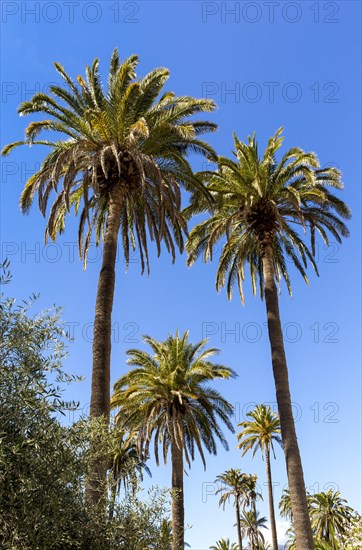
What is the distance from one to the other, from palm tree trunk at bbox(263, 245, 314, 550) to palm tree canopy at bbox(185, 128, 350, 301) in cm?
136

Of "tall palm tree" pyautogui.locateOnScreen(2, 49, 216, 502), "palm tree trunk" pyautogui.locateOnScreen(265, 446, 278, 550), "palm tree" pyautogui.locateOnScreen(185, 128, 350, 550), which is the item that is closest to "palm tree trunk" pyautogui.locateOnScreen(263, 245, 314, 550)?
"palm tree" pyautogui.locateOnScreen(185, 128, 350, 550)

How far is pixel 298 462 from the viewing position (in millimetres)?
17969

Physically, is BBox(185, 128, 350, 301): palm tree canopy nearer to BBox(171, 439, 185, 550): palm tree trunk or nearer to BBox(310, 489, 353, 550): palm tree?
BBox(171, 439, 185, 550): palm tree trunk

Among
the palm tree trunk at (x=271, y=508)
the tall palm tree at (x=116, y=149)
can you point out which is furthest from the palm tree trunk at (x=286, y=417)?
the palm tree trunk at (x=271, y=508)

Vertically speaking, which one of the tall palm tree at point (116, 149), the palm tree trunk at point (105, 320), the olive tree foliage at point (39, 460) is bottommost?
the olive tree foliage at point (39, 460)

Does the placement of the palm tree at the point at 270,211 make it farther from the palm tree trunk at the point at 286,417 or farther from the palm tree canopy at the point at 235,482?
the palm tree canopy at the point at 235,482

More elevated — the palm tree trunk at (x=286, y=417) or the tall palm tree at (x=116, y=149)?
the tall palm tree at (x=116, y=149)

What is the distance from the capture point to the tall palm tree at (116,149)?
16000 millimetres

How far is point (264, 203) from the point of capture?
21500 mm

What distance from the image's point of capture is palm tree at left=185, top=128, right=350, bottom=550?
67.4ft

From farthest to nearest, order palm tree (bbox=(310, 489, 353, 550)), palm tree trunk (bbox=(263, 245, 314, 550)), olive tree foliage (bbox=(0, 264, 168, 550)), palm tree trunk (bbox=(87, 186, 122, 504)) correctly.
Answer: palm tree (bbox=(310, 489, 353, 550)), palm tree trunk (bbox=(263, 245, 314, 550)), palm tree trunk (bbox=(87, 186, 122, 504)), olive tree foliage (bbox=(0, 264, 168, 550))

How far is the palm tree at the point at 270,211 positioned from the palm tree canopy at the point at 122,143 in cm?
207

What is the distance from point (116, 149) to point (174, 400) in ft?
52.5

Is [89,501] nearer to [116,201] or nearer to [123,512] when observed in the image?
[123,512]
